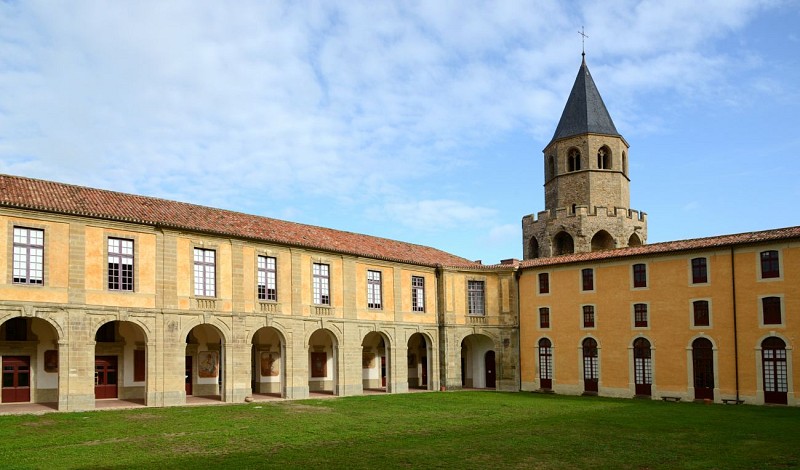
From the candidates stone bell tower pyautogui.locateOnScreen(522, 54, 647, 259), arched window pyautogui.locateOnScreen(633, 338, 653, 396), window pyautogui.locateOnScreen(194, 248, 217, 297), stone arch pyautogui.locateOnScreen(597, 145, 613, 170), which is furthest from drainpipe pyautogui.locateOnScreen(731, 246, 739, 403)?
window pyautogui.locateOnScreen(194, 248, 217, 297)

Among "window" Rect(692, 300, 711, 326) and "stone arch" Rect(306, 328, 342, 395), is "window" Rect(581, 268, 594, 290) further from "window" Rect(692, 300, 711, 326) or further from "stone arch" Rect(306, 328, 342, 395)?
"stone arch" Rect(306, 328, 342, 395)

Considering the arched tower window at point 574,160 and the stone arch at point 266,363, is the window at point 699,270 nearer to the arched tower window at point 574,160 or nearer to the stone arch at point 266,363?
the arched tower window at point 574,160

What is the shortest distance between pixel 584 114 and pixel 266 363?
32.6m

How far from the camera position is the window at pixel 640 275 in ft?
135

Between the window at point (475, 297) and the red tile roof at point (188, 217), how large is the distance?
1497 mm

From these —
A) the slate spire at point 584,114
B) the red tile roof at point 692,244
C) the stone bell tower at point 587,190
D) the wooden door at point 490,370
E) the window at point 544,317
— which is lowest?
the wooden door at point 490,370

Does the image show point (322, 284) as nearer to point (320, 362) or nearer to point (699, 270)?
point (320, 362)

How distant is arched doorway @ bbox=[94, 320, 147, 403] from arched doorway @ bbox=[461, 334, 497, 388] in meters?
21.7

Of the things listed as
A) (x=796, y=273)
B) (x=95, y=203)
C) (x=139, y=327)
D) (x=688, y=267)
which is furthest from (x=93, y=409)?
(x=796, y=273)

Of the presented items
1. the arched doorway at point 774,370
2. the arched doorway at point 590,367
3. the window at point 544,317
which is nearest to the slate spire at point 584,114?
the window at point 544,317

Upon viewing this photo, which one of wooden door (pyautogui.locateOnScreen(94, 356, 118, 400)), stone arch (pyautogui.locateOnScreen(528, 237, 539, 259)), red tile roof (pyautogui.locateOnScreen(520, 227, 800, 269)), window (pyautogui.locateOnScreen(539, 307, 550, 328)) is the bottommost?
wooden door (pyautogui.locateOnScreen(94, 356, 118, 400))

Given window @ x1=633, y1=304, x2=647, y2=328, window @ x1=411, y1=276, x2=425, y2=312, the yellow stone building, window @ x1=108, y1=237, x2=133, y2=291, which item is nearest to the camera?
the yellow stone building

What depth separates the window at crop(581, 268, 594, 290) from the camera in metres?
43.6

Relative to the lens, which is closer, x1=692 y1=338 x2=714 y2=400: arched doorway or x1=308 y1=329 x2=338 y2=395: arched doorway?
x1=692 y1=338 x2=714 y2=400: arched doorway
